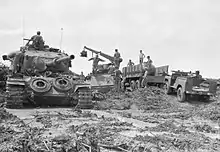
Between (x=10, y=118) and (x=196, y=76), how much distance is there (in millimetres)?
11241

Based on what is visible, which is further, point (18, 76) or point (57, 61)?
point (57, 61)

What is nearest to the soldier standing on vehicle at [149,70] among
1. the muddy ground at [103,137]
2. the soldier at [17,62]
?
the soldier at [17,62]

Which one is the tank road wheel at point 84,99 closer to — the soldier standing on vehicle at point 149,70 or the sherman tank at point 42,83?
the sherman tank at point 42,83

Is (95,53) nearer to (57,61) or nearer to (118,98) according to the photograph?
(118,98)

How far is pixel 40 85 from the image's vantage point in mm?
12445

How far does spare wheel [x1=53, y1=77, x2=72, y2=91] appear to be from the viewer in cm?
1254

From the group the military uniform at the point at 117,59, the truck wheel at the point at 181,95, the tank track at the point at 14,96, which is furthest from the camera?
the military uniform at the point at 117,59

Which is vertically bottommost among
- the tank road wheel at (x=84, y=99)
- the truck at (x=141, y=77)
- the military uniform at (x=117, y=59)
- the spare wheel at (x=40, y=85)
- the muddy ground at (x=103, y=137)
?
the muddy ground at (x=103, y=137)

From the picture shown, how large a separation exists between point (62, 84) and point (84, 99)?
3.81ft

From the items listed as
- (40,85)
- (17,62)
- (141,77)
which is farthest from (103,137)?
(141,77)

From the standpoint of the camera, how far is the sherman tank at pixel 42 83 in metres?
12.0

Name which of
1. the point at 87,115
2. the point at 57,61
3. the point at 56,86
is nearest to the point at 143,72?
the point at 57,61

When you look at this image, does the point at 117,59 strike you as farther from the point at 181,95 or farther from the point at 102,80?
the point at 181,95

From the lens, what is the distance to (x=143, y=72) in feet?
70.0
